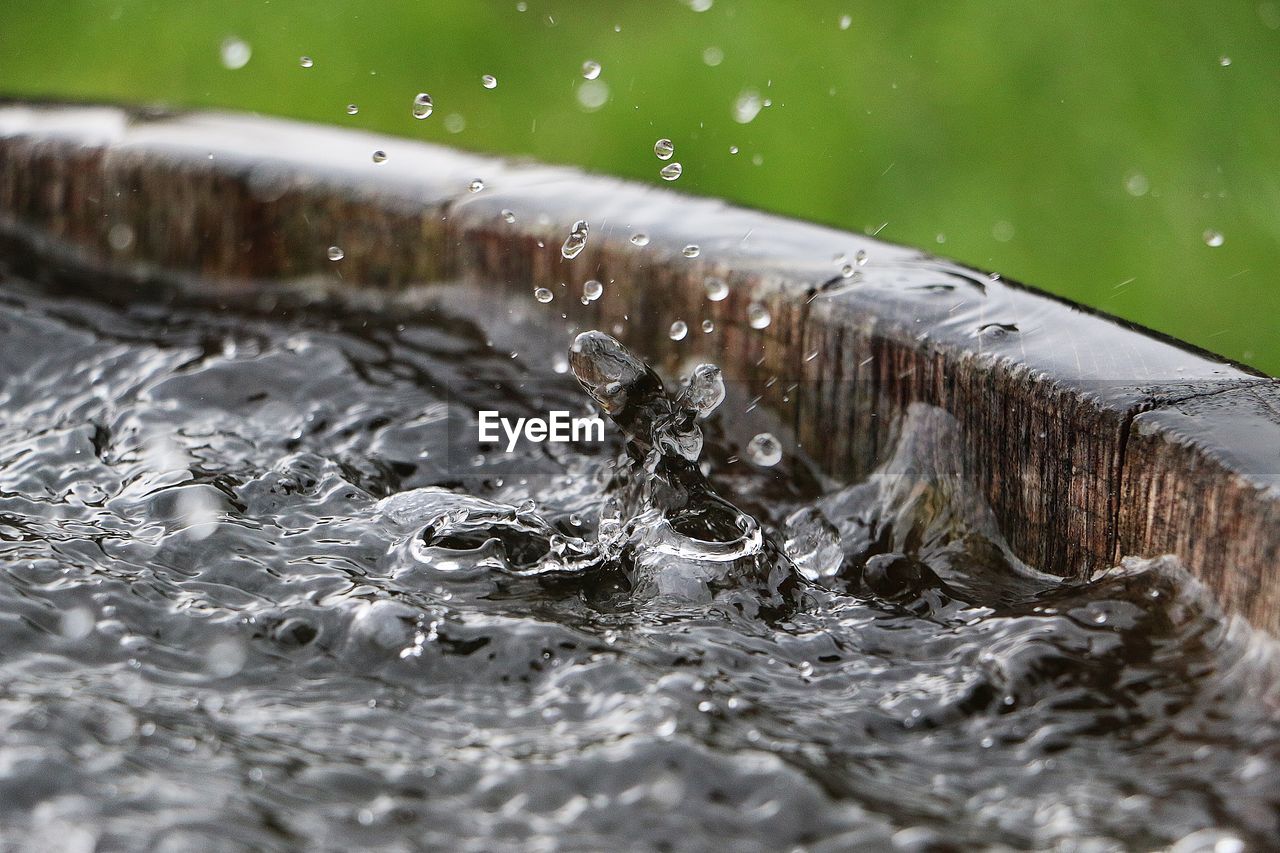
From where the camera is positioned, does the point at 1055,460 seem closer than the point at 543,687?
No

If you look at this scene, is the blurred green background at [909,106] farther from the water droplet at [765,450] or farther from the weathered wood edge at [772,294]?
the water droplet at [765,450]

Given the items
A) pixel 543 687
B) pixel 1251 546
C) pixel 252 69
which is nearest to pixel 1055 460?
pixel 1251 546

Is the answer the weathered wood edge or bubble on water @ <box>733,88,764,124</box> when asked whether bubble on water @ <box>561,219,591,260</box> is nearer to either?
the weathered wood edge

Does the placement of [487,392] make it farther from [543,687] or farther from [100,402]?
[543,687]

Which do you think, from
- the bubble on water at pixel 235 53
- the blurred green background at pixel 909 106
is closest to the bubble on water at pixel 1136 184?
the blurred green background at pixel 909 106

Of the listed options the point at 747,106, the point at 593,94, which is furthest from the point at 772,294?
the point at 593,94
